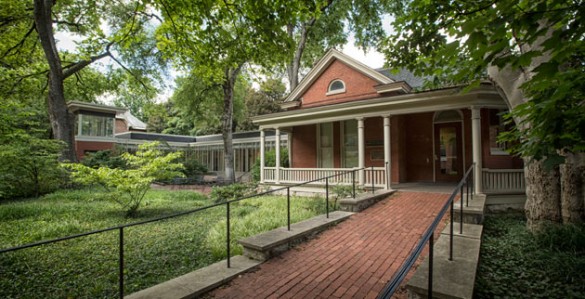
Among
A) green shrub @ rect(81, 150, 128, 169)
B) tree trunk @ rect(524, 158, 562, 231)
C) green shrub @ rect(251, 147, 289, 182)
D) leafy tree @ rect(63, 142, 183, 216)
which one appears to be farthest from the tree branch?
Result: tree trunk @ rect(524, 158, 562, 231)

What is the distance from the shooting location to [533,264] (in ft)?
13.3

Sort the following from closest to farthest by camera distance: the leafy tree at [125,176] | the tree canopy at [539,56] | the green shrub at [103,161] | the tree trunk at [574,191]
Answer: the tree canopy at [539,56] < the tree trunk at [574,191] < the leafy tree at [125,176] < the green shrub at [103,161]

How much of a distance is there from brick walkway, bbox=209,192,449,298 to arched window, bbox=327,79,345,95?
8.23 metres

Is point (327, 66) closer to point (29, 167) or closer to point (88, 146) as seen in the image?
point (29, 167)

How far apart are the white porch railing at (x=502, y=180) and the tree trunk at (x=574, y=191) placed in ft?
10.3

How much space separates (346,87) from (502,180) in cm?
747

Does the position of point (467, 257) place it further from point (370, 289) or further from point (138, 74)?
point (138, 74)

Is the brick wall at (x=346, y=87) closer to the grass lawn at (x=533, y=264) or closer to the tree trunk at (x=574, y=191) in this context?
the tree trunk at (x=574, y=191)

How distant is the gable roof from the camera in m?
12.5

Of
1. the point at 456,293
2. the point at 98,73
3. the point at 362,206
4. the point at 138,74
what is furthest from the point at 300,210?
the point at 98,73

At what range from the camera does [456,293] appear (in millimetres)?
2711

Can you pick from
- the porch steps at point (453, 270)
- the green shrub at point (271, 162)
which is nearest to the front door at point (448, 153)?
the porch steps at point (453, 270)

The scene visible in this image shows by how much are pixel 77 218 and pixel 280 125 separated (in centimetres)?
797

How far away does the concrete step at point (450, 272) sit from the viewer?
279 centimetres
